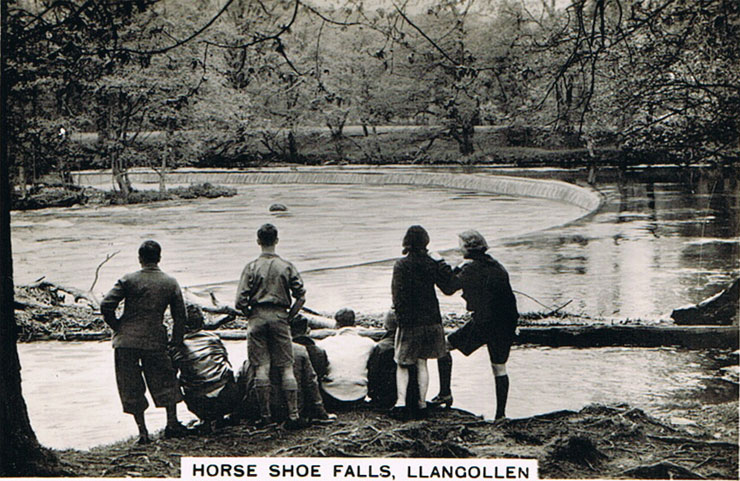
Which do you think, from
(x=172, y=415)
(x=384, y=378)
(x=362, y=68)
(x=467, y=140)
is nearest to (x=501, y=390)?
(x=384, y=378)

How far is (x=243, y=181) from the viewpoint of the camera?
9.55 meters

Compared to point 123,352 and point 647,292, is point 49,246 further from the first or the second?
point 647,292

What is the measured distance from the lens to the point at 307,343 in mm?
5688

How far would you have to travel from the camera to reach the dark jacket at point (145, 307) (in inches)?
211

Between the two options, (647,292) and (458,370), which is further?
(647,292)

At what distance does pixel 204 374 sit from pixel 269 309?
2.06ft

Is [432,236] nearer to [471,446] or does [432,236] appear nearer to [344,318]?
[344,318]

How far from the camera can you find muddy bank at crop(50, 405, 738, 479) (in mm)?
5309

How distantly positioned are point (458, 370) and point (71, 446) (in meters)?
2.83

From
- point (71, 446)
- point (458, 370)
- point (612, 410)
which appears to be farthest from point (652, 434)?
point (71, 446)

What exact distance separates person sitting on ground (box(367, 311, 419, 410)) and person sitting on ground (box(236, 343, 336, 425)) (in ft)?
1.22

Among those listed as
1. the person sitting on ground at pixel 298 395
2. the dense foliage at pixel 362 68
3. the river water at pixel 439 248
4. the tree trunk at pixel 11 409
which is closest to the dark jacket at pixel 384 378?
the person sitting on ground at pixel 298 395

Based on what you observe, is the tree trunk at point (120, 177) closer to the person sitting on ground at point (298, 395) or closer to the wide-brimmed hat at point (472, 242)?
the person sitting on ground at point (298, 395)

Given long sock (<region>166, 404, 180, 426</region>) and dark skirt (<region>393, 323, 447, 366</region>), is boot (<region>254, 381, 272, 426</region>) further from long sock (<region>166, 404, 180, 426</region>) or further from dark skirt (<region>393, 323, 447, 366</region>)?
dark skirt (<region>393, 323, 447, 366</region>)
